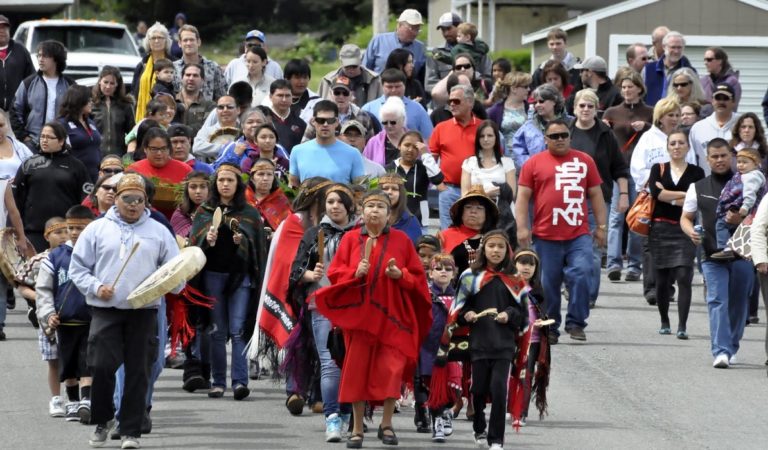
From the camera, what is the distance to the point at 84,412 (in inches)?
461

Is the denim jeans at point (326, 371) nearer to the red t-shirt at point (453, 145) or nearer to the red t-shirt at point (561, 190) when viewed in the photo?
the red t-shirt at point (561, 190)

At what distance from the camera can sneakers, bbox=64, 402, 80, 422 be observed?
11820 mm

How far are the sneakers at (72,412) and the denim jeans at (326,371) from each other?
1799 millimetres

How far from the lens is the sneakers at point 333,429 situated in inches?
435

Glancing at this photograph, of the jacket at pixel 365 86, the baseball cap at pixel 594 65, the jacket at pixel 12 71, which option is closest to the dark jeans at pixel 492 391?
the jacket at pixel 365 86

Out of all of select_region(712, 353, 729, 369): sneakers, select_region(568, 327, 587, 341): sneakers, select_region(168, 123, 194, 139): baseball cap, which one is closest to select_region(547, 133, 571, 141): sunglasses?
select_region(568, 327, 587, 341): sneakers

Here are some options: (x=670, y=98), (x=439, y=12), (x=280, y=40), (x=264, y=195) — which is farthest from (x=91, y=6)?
(x=264, y=195)

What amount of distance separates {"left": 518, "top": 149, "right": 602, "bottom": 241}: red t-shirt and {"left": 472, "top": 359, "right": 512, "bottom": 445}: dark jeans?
4301 mm

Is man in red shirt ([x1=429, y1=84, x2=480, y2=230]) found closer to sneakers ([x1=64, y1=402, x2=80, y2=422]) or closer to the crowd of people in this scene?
the crowd of people

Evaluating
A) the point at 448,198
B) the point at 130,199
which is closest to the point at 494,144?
the point at 448,198

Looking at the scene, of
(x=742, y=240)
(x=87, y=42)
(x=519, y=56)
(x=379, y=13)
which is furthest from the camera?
(x=519, y=56)

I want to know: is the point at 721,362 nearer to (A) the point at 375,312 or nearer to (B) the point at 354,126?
(B) the point at 354,126

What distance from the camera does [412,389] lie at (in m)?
11.4

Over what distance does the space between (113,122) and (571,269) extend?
18.5ft
